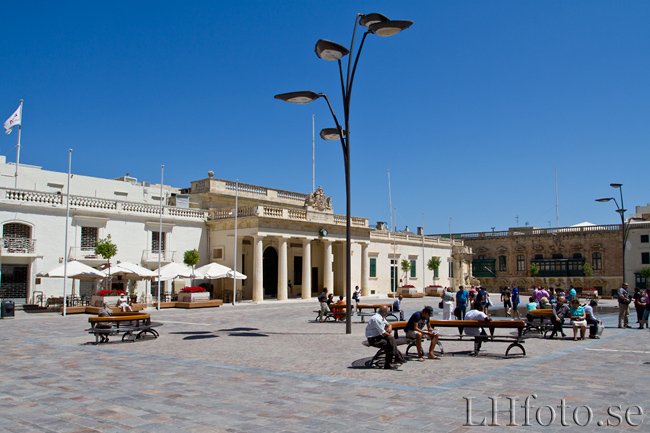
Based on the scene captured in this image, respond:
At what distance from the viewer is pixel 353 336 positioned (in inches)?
638

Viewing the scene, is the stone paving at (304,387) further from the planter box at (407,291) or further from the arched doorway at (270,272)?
the planter box at (407,291)

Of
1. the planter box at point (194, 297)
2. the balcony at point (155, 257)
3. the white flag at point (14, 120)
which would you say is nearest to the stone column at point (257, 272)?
the planter box at point (194, 297)

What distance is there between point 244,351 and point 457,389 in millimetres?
6174

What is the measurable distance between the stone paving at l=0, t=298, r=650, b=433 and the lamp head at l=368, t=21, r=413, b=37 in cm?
864

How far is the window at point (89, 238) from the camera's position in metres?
29.8

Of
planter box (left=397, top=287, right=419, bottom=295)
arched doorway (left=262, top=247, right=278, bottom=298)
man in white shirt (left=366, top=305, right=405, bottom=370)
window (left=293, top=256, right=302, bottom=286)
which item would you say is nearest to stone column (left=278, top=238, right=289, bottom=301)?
arched doorway (left=262, top=247, right=278, bottom=298)

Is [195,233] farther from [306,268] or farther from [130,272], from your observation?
[130,272]

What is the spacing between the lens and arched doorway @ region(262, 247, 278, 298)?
3956 centimetres

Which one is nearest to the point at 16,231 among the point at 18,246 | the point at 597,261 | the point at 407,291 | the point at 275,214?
the point at 18,246

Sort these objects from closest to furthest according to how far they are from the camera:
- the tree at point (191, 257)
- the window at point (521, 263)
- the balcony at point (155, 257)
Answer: the balcony at point (155, 257)
the tree at point (191, 257)
the window at point (521, 263)

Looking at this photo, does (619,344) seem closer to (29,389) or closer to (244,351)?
(244,351)

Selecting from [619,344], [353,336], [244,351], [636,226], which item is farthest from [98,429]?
Result: [636,226]

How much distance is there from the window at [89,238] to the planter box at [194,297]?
5.67 metres

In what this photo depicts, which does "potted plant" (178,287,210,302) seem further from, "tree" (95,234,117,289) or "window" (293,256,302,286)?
"window" (293,256,302,286)
